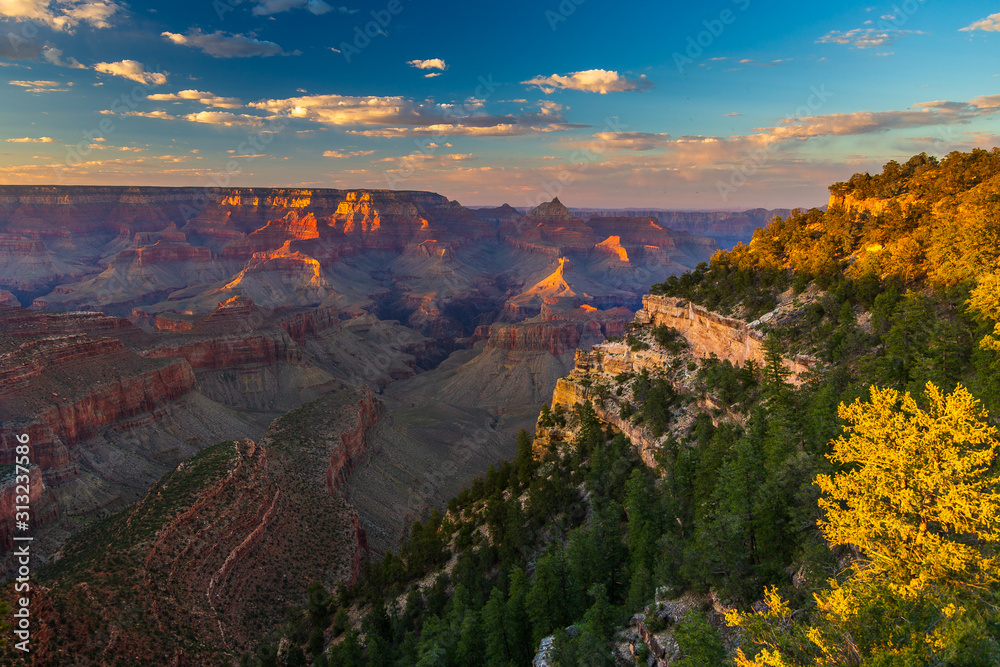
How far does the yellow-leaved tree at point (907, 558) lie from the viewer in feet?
42.0

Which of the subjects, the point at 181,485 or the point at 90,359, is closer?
the point at 181,485

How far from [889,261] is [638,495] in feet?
76.6

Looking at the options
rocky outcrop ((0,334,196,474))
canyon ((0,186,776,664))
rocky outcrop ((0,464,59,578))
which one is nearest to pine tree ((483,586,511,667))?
canyon ((0,186,776,664))

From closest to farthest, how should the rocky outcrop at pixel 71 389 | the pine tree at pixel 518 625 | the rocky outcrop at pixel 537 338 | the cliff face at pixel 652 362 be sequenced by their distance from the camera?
the pine tree at pixel 518 625, the cliff face at pixel 652 362, the rocky outcrop at pixel 71 389, the rocky outcrop at pixel 537 338

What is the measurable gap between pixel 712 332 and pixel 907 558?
120 feet

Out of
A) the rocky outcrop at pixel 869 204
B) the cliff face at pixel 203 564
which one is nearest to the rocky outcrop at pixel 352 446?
the cliff face at pixel 203 564

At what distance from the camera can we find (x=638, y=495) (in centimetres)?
3531

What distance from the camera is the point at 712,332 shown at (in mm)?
49656

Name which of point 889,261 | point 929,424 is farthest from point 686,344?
point 929,424

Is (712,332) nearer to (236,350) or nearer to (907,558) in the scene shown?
(907,558)

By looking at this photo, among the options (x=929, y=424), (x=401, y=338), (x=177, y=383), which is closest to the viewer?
(x=929, y=424)

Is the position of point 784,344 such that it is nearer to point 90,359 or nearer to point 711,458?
point 711,458

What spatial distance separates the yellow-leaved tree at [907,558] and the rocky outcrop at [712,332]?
2115cm

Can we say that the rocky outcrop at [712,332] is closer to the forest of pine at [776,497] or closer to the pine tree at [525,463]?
the forest of pine at [776,497]
